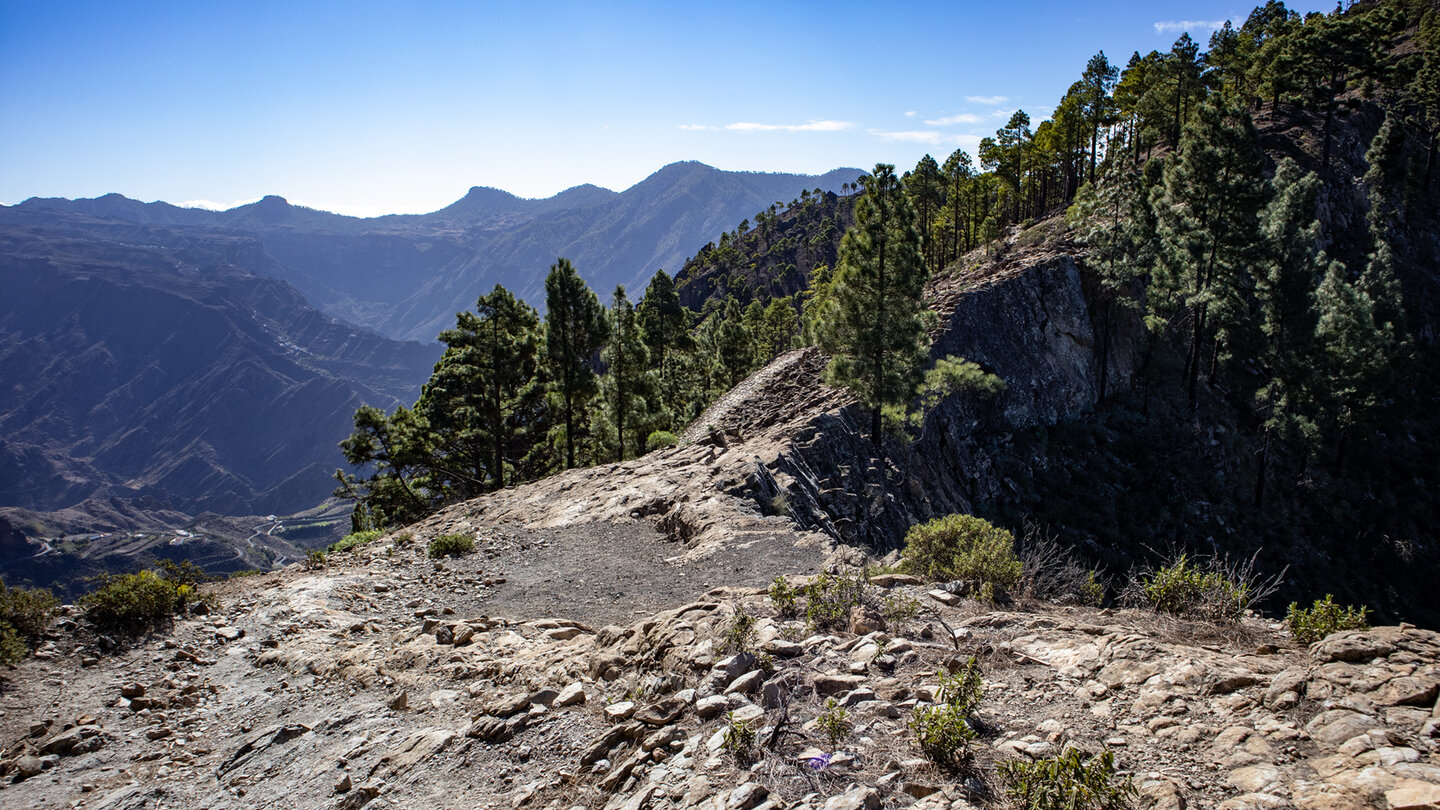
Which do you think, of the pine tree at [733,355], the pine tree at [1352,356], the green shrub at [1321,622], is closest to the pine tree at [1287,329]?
the pine tree at [1352,356]

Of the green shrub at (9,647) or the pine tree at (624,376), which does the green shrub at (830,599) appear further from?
the pine tree at (624,376)

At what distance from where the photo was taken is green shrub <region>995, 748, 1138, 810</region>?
4.47m

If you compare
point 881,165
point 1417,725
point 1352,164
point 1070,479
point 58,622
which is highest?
point 1352,164

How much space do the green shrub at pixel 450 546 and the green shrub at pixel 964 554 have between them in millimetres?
10897

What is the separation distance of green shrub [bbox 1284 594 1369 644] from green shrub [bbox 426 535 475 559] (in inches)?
628

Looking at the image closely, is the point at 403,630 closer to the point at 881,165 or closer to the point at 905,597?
the point at 905,597

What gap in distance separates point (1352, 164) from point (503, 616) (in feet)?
267

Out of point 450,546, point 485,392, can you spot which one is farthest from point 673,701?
point 485,392

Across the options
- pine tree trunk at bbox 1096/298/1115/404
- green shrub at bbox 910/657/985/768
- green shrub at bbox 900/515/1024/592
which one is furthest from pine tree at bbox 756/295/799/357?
green shrub at bbox 910/657/985/768

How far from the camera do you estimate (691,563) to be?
48.2ft

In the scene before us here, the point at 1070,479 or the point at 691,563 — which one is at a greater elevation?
the point at 691,563

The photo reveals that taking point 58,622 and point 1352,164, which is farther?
point 1352,164

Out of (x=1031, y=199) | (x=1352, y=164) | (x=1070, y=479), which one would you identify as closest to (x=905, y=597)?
(x=1070, y=479)

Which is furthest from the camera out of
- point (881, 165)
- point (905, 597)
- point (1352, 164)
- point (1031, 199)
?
point (1031, 199)
